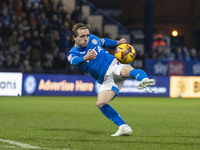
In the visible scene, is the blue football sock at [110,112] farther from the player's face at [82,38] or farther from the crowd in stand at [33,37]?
the crowd in stand at [33,37]

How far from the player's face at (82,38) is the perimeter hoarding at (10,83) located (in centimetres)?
1217

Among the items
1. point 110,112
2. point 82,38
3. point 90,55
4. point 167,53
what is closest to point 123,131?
point 110,112

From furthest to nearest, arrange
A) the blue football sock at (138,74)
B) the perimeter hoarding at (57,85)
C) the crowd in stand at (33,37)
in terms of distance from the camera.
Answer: the perimeter hoarding at (57,85)
the crowd in stand at (33,37)
the blue football sock at (138,74)

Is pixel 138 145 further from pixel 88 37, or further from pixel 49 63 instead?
pixel 49 63

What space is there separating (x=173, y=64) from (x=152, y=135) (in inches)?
621

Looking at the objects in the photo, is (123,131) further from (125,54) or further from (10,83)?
(10,83)

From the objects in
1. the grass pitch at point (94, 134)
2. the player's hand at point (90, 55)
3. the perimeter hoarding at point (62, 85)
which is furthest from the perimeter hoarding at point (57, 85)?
the player's hand at point (90, 55)

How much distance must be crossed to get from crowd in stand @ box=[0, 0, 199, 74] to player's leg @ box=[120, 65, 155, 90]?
12914 millimetres

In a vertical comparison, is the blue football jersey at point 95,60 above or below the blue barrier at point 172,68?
below

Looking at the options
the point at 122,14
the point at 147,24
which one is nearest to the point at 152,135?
the point at 147,24

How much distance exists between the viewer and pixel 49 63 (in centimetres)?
2205

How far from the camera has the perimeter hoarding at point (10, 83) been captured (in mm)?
20359

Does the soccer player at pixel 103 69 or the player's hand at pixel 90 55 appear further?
the soccer player at pixel 103 69

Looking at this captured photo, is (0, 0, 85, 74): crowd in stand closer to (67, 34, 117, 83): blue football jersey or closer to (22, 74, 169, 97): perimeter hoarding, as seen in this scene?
(22, 74, 169, 97): perimeter hoarding
